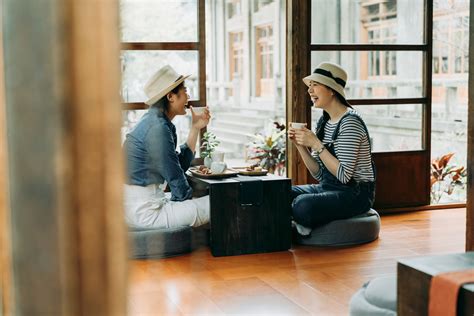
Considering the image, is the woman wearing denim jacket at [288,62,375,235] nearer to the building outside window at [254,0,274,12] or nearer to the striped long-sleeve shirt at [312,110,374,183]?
the striped long-sleeve shirt at [312,110,374,183]

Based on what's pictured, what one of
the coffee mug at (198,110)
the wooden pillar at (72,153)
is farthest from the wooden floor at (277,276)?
the wooden pillar at (72,153)

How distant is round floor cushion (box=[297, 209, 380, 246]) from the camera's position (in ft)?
13.4

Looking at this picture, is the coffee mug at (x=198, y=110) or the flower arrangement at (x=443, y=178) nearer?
the coffee mug at (x=198, y=110)

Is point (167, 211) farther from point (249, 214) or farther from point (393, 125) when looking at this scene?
point (393, 125)

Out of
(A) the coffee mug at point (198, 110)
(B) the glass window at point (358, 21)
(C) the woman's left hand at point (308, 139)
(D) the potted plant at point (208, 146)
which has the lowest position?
(D) the potted plant at point (208, 146)

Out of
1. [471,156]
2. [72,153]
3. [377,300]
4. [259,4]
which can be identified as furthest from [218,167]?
[259,4]

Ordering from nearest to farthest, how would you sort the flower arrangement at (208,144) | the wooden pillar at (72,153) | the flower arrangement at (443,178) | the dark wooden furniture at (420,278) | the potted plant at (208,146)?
the wooden pillar at (72,153)
the dark wooden furniture at (420,278)
the potted plant at (208,146)
the flower arrangement at (208,144)
the flower arrangement at (443,178)

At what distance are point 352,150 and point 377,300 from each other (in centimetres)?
174

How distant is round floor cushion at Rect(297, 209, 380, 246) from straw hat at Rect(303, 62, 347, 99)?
0.76 metres

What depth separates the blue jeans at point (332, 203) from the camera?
13.3 ft

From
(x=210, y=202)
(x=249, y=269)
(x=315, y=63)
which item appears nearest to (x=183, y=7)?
(x=315, y=63)

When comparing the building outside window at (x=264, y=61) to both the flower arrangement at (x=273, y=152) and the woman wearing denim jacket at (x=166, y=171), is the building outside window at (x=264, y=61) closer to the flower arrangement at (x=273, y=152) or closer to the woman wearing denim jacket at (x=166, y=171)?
the flower arrangement at (x=273, y=152)

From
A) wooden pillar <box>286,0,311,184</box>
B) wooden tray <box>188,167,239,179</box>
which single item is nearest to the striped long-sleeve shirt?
wooden tray <box>188,167,239,179</box>

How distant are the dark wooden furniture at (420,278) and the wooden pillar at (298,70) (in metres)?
2.73
